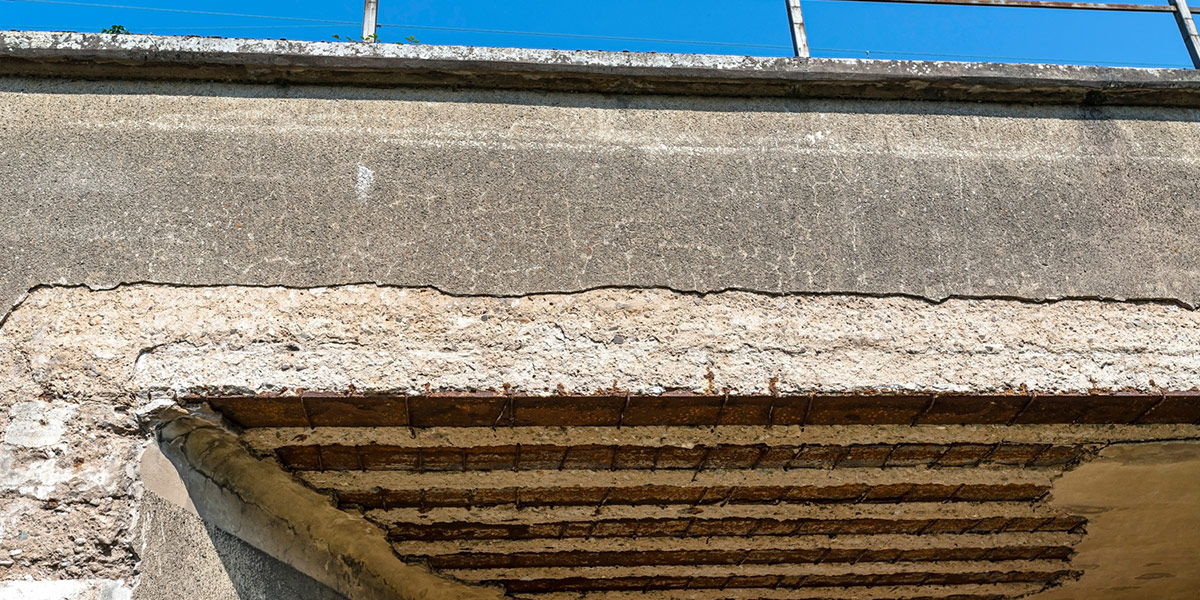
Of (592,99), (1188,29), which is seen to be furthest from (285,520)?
(1188,29)

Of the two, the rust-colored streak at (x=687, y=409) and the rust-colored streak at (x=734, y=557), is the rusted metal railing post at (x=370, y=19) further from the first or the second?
the rust-colored streak at (x=734, y=557)

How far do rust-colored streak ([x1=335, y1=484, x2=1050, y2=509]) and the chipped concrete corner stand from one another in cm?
2

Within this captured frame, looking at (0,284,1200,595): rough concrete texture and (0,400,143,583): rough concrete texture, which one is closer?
(0,400,143,583): rough concrete texture

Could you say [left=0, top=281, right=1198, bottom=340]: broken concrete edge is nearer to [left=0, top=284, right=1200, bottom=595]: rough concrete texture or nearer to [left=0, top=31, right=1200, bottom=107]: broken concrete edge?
[left=0, top=284, right=1200, bottom=595]: rough concrete texture

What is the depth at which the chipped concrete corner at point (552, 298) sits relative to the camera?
274 centimetres

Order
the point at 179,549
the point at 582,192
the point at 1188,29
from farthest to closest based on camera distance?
1. the point at 1188,29
2. the point at 582,192
3. the point at 179,549

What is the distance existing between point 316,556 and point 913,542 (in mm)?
2263

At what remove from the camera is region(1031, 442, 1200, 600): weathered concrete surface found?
3.30m

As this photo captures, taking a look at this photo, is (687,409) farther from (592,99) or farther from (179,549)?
(179,549)

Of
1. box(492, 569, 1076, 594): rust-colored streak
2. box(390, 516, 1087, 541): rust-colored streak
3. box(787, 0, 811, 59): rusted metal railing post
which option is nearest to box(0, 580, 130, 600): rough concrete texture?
box(390, 516, 1087, 541): rust-colored streak

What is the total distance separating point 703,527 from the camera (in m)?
3.71

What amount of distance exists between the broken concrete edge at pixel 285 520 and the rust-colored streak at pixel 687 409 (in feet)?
0.44

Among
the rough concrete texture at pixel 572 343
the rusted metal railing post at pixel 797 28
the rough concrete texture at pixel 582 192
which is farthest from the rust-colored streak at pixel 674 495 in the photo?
the rusted metal railing post at pixel 797 28

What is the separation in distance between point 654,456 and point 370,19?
182 cm
